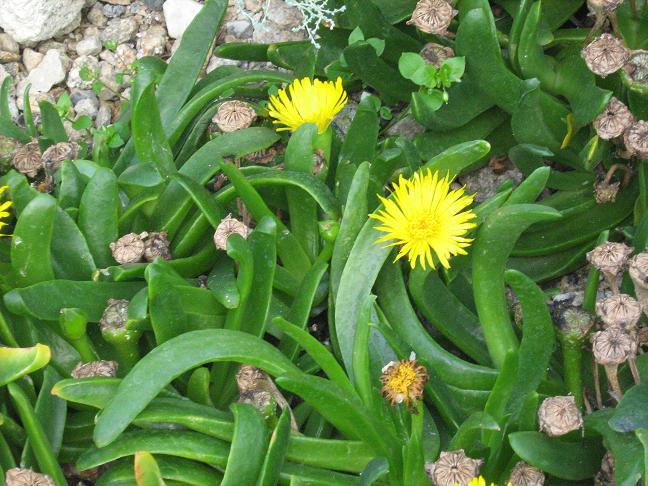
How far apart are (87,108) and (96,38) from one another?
0.23m

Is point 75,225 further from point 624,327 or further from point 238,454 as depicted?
point 624,327

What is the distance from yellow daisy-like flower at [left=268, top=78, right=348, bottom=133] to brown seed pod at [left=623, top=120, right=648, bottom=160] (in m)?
0.59

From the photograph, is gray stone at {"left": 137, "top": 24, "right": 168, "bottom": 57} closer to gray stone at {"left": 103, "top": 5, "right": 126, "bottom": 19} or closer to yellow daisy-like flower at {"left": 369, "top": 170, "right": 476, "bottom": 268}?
gray stone at {"left": 103, "top": 5, "right": 126, "bottom": 19}

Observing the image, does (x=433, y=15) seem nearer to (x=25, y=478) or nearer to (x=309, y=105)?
(x=309, y=105)

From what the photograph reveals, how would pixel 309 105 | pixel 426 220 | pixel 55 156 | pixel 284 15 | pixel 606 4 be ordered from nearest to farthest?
1. pixel 426 220
2. pixel 606 4
3. pixel 309 105
4. pixel 55 156
5. pixel 284 15

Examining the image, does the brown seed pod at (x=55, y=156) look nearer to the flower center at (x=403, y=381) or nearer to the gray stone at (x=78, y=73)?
the gray stone at (x=78, y=73)

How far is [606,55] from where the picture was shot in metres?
1.81

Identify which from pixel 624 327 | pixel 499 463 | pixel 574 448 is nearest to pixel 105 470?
pixel 499 463

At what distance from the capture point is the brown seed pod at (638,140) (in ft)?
5.92

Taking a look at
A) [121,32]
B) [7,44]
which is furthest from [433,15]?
[7,44]

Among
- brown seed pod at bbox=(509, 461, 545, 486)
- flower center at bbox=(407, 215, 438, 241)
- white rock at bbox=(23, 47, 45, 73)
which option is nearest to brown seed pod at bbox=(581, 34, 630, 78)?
flower center at bbox=(407, 215, 438, 241)

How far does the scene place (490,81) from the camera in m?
A: 1.95

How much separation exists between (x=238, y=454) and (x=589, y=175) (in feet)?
3.12

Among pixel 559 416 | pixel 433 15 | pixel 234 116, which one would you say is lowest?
pixel 559 416
